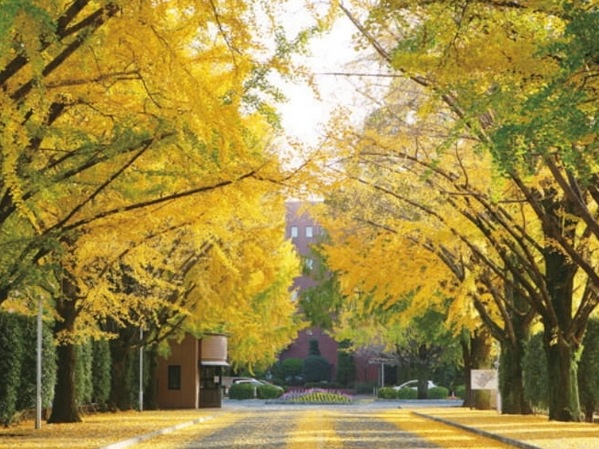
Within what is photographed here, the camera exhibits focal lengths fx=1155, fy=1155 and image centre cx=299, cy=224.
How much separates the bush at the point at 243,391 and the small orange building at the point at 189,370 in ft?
64.7

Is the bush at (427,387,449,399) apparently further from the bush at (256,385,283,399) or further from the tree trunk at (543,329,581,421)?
the tree trunk at (543,329,581,421)

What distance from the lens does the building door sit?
5275cm

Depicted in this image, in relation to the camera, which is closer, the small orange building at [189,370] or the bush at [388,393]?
the small orange building at [189,370]

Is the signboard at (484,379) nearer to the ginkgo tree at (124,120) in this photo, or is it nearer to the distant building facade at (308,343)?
the ginkgo tree at (124,120)

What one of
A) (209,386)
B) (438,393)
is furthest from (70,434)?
(438,393)

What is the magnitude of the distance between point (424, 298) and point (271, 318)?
17.5 metres

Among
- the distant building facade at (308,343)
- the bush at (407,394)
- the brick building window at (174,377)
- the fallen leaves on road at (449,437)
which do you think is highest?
the distant building facade at (308,343)

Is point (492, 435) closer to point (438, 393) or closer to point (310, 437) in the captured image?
point (310, 437)

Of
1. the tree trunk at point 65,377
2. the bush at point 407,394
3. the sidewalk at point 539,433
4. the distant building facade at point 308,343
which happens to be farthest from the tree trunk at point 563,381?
the distant building facade at point 308,343

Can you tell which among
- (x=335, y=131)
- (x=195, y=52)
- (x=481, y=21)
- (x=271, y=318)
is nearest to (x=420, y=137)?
(x=335, y=131)

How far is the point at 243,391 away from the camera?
72.8m

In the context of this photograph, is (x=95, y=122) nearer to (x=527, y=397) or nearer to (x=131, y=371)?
(x=527, y=397)

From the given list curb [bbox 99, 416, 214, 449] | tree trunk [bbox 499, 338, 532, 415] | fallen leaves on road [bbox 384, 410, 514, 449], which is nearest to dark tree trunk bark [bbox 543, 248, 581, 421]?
fallen leaves on road [bbox 384, 410, 514, 449]

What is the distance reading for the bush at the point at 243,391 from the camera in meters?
72.7
